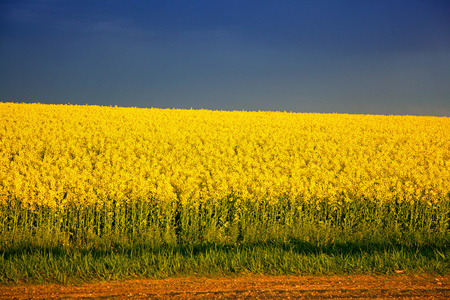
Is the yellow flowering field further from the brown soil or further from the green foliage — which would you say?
the brown soil

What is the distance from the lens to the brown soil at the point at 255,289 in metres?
5.92

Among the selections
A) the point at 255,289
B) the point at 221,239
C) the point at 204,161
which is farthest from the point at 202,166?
the point at 255,289

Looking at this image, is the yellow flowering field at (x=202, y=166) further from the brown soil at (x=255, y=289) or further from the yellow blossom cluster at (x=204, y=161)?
the brown soil at (x=255, y=289)

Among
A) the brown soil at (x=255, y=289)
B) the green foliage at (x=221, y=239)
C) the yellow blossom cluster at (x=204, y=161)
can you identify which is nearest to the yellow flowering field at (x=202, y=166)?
the yellow blossom cluster at (x=204, y=161)

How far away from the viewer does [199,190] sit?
1130 centimetres

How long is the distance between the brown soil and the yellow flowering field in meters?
3.81

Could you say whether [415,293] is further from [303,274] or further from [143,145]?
[143,145]

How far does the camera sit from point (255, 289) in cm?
618

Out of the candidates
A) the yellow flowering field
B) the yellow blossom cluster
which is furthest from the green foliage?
the yellow blossom cluster

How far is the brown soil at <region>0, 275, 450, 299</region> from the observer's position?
5922mm

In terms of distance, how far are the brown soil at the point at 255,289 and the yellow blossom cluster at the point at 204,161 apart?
14.5ft

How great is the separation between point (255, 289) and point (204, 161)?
8.67 meters

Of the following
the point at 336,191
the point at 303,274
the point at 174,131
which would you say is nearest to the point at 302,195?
the point at 336,191

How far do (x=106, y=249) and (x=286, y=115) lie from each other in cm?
2352
